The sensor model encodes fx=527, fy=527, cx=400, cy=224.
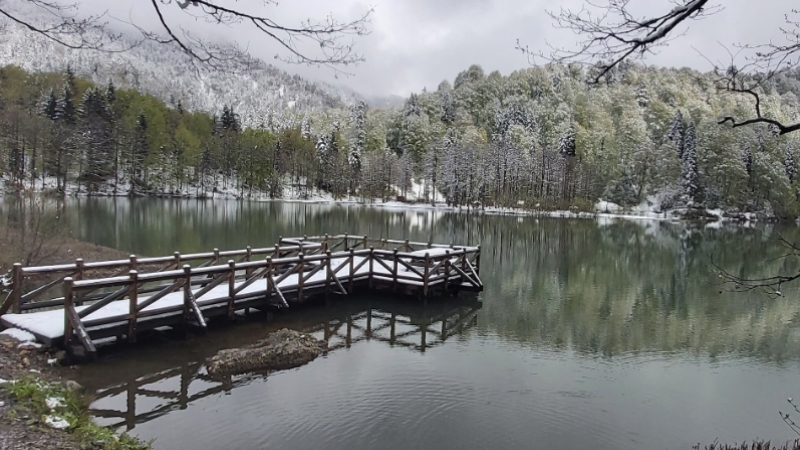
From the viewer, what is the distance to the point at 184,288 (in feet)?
40.8

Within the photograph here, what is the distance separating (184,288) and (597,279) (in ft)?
62.6

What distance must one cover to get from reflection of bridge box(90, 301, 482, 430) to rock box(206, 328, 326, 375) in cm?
28

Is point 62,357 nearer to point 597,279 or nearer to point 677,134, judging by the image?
point 597,279

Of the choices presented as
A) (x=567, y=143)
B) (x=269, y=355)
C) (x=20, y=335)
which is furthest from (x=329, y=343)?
(x=567, y=143)

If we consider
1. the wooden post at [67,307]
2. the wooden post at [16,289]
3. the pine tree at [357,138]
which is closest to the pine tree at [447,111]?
the pine tree at [357,138]

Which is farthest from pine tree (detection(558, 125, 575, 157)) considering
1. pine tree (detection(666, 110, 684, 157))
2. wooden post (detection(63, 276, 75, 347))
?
wooden post (detection(63, 276, 75, 347))

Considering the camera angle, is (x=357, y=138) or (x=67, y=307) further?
(x=357, y=138)

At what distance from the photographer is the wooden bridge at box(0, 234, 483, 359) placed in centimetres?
1057

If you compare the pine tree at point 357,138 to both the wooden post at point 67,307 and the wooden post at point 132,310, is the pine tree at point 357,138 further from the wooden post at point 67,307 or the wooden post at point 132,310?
the wooden post at point 67,307

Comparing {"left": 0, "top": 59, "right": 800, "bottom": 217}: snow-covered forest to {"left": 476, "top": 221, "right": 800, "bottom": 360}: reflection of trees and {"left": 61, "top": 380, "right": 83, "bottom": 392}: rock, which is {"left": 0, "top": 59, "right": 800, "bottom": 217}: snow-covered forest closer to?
{"left": 476, "top": 221, "right": 800, "bottom": 360}: reflection of trees

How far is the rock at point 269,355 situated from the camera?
1057 centimetres

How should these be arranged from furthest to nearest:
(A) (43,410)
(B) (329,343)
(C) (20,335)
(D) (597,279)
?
1. (D) (597,279)
2. (B) (329,343)
3. (C) (20,335)
4. (A) (43,410)

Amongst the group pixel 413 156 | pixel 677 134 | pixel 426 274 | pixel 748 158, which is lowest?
pixel 426 274

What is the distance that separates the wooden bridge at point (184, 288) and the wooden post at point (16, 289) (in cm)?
2
